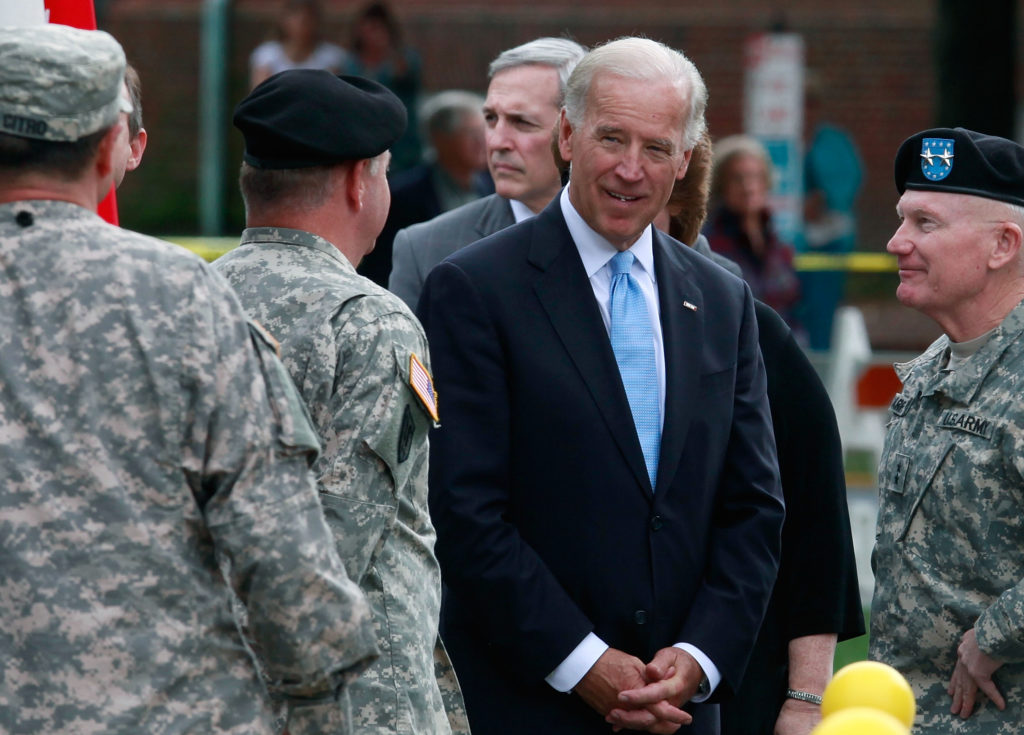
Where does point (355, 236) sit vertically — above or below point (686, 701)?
above

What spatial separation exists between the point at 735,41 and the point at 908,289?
1868 cm

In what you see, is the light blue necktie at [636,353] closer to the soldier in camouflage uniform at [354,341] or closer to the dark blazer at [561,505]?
the dark blazer at [561,505]

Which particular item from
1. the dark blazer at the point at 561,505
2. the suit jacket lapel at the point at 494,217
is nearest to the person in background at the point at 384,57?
the suit jacket lapel at the point at 494,217

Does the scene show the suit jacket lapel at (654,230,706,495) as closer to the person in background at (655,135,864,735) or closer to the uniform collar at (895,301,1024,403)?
the person in background at (655,135,864,735)

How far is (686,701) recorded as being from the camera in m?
3.41

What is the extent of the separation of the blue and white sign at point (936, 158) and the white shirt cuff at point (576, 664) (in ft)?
4.84

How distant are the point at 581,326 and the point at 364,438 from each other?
2.89 feet

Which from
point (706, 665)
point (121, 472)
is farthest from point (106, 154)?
point (706, 665)

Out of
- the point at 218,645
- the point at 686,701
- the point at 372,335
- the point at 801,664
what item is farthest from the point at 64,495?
the point at 801,664

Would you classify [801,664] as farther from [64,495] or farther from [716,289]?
[64,495]

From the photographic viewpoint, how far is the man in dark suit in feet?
10.9

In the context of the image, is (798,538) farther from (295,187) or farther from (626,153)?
(295,187)

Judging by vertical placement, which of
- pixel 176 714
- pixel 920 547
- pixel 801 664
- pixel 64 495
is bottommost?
pixel 801 664

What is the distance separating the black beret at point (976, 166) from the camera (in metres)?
3.79
